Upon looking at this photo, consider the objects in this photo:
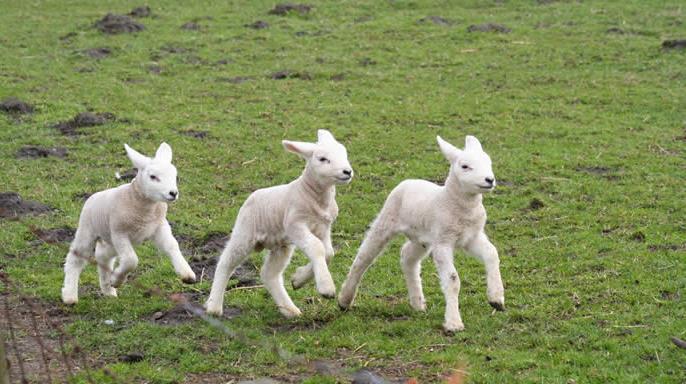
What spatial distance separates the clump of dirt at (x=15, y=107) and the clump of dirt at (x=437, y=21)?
9.18 metres

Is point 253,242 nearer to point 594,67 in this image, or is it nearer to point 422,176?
point 422,176

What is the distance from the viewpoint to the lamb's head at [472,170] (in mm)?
8156

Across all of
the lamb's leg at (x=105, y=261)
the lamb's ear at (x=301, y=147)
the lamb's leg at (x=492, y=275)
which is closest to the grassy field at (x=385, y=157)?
the lamb's leg at (x=105, y=261)

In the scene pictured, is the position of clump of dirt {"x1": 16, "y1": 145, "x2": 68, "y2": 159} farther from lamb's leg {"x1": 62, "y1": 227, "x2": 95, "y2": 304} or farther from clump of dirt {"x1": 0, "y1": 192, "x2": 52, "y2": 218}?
lamb's leg {"x1": 62, "y1": 227, "x2": 95, "y2": 304}

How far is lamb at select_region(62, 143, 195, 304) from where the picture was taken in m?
8.70

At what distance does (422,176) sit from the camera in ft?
44.7

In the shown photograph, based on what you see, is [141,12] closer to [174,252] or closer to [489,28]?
[489,28]

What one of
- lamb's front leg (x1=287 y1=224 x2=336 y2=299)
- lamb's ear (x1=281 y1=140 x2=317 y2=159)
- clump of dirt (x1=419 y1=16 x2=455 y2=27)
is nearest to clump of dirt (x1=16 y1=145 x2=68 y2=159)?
lamb's ear (x1=281 y1=140 x2=317 y2=159)

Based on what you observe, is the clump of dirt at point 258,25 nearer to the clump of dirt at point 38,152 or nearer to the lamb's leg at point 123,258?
the clump of dirt at point 38,152

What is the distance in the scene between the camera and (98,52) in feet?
67.3

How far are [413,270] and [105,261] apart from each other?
104 inches

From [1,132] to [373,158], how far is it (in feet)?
17.6

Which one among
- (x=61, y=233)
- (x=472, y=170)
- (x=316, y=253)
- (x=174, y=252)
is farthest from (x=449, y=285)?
(x=61, y=233)

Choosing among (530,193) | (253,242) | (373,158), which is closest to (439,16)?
(373,158)
